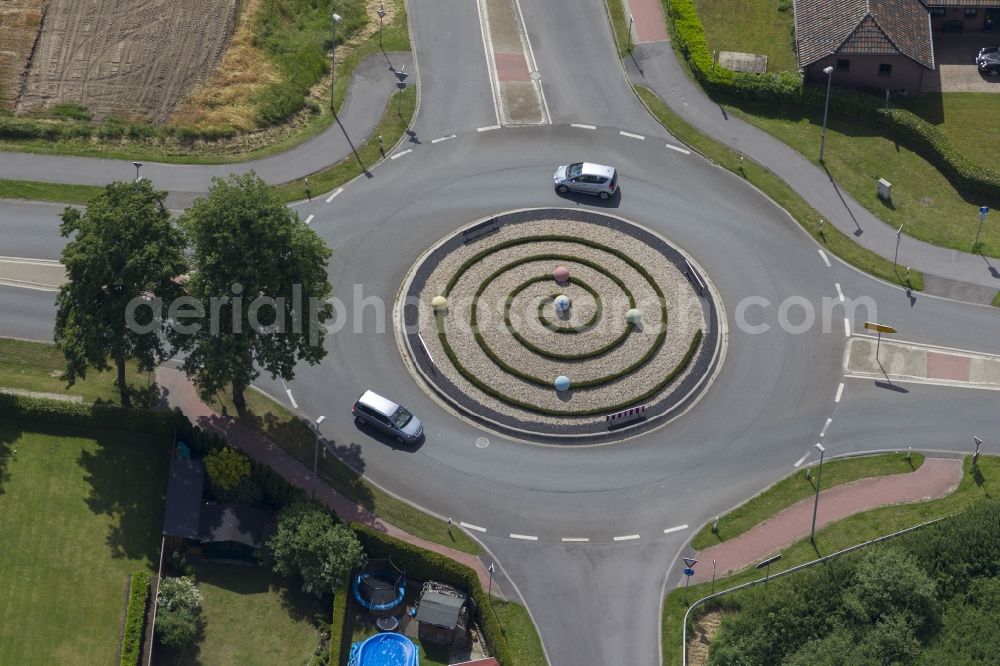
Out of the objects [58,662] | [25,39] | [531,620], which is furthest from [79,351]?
[25,39]

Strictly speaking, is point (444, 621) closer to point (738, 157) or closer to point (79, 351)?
point (79, 351)

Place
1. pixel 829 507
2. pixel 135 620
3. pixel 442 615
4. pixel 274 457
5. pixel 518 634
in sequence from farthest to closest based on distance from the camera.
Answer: pixel 274 457 < pixel 829 507 < pixel 518 634 < pixel 442 615 < pixel 135 620

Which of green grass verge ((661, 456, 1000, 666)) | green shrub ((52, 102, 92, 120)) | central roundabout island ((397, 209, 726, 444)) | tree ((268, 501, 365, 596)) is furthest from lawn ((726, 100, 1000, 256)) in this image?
green shrub ((52, 102, 92, 120))

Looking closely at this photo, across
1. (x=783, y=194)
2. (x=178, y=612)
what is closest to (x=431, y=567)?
(x=178, y=612)

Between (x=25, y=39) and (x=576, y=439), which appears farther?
(x=25, y=39)

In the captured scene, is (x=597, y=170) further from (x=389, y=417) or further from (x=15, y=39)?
(x=15, y=39)

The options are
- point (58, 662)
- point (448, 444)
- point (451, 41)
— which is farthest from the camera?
point (451, 41)

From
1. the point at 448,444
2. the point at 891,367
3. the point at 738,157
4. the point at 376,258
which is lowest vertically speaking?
the point at 448,444
